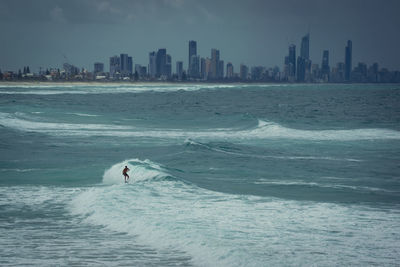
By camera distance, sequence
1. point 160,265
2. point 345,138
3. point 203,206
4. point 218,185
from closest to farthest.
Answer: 1. point 160,265
2. point 203,206
3. point 218,185
4. point 345,138

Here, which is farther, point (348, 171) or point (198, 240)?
point (348, 171)

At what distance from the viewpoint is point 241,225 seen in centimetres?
1391

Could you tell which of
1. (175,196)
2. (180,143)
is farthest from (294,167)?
(180,143)

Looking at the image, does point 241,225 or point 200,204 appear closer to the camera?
point 241,225

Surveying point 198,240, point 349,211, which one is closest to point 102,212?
point 198,240

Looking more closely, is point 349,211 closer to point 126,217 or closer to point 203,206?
point 203,206

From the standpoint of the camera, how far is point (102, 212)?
50.8 ft

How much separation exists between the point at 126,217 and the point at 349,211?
599 cm

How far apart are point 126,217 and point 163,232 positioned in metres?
1.92

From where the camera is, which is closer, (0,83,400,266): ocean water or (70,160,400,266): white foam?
(70,160,400,266): white foam

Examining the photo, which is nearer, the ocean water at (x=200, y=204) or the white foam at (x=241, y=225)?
the white foam at (x=241, y=225)

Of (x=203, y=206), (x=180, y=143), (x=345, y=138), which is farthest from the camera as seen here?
(x=345, y=138)

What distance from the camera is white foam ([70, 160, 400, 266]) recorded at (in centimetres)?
1159

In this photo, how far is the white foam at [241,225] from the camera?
1159 cm
